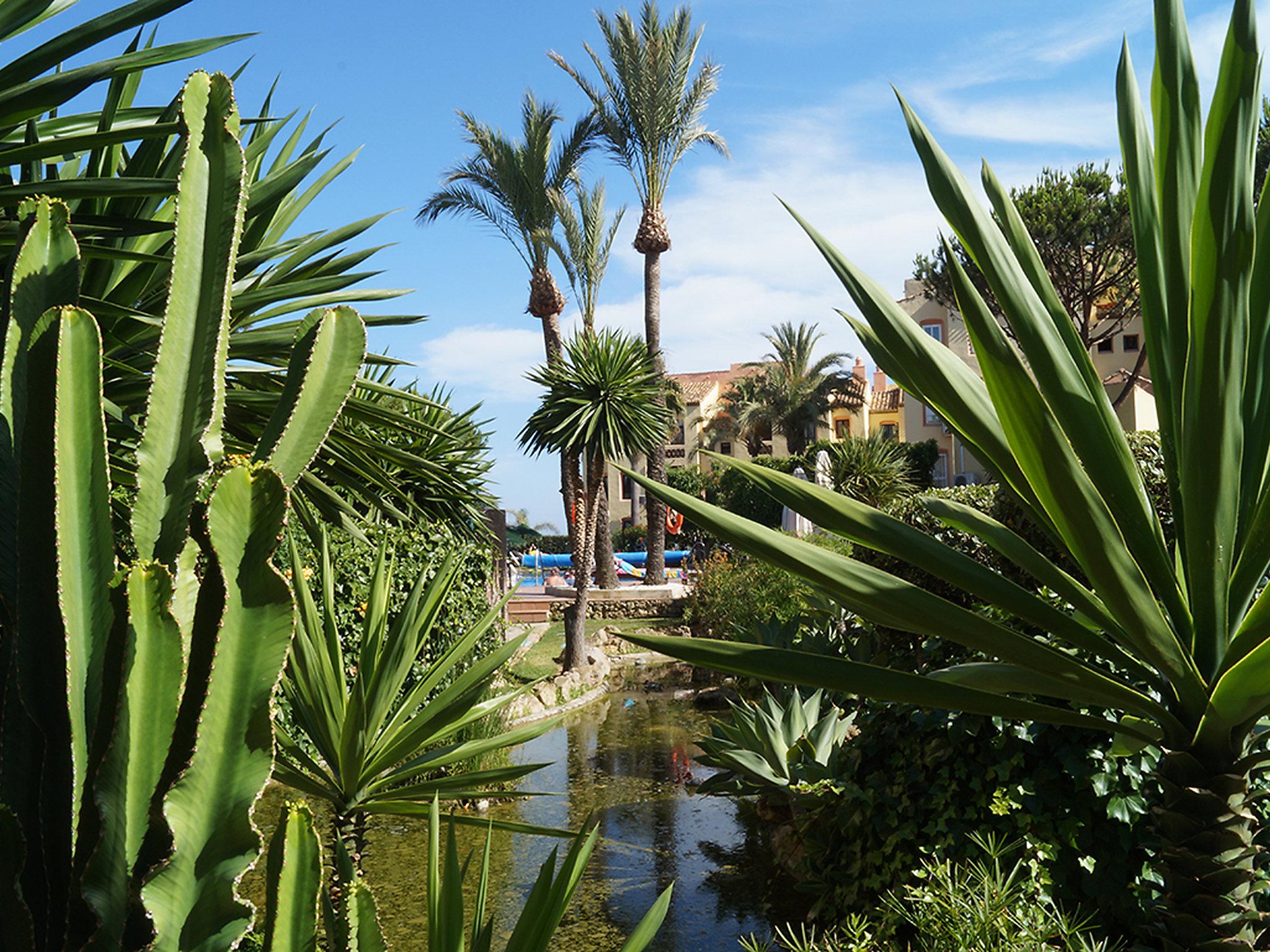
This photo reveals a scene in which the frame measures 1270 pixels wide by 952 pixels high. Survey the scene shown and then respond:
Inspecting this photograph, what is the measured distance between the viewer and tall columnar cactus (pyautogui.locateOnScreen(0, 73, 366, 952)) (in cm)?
161

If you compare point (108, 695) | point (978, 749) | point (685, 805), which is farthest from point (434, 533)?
point (108, 695)

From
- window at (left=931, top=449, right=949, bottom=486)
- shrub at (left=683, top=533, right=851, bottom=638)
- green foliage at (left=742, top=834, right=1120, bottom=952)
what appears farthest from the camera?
window at (left=931, top=449, right=949, bottom=486)

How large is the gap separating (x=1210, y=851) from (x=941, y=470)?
1557 inches

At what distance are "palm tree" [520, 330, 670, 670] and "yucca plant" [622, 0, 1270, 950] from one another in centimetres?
1256

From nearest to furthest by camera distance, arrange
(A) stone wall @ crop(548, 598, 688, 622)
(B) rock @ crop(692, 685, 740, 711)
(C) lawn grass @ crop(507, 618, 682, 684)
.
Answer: (B) rock @ crop(692, 685, 740, 711)
(C) lawn grass @ crop(507, 618, 682, 684)
(A) stone wall @ crop(548, 598, 688, 622)

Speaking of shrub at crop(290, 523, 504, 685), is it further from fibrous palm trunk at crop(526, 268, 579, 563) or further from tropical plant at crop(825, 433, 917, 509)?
fibrous palm trunk at crop(526, 268, 579, 563)

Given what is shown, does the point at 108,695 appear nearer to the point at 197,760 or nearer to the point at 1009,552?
the point at 197,760

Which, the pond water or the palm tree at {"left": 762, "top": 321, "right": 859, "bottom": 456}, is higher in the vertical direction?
the palm tree at {"left": 762, "top": 321, "right": 859, "bottom": 456}

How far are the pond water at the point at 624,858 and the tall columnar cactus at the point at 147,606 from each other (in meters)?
2.23

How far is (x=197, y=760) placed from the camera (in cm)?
159

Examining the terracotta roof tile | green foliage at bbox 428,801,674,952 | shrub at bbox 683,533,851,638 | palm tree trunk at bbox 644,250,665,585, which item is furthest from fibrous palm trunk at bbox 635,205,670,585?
the terracotta roof tile

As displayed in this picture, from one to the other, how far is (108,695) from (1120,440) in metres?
1.89

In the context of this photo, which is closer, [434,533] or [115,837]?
[115,837]

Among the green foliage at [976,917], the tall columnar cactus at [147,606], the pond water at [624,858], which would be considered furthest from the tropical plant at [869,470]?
the tall columnar cactus at [147,606]
